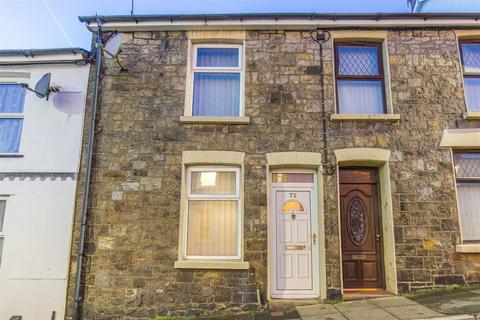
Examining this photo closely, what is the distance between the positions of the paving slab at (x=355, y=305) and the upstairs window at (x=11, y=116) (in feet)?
22.9

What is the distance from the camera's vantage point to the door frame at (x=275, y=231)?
6695mm

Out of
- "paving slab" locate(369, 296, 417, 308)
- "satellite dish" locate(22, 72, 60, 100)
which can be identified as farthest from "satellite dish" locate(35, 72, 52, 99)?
"paving slab" locate(369, 296, 417, 308)

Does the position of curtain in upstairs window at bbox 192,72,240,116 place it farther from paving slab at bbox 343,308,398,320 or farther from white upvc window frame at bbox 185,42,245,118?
paving slab at bbox 343,308,398,320

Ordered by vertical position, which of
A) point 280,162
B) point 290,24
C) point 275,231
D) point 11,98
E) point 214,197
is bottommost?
point 275,231

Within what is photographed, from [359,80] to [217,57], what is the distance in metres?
3.08

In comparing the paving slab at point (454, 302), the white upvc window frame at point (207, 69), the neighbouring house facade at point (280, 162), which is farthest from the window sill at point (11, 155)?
the paving slab at point (454, 302)

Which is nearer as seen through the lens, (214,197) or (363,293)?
(363,293)

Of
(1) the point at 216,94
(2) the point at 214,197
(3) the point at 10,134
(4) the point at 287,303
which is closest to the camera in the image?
(4) the point at 287,303

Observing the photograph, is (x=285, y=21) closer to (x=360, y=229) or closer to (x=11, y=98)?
(x=360, y=229)

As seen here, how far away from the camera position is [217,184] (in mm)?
7039

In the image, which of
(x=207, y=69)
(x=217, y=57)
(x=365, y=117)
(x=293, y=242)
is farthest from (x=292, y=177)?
(x=217, y=57)

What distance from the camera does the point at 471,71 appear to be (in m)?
7.51

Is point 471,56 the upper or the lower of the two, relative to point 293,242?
upper

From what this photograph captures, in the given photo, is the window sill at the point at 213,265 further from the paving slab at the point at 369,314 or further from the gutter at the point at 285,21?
the gutter at the point at 285,21
